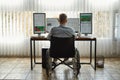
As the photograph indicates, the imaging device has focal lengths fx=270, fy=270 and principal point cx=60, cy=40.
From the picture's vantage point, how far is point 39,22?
593cm

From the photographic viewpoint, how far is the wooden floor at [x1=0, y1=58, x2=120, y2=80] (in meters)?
4.77

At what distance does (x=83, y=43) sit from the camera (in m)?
7.00

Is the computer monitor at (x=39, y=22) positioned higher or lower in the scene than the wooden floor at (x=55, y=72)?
higher

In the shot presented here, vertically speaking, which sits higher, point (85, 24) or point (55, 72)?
point (85, 24)

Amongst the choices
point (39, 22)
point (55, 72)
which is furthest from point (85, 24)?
point (55, 72)

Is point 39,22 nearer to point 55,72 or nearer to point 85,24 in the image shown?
→ point 85,24

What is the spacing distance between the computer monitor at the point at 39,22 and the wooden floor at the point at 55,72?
0.79m

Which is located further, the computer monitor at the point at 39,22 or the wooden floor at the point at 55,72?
the computer monitor at the point at 39,22

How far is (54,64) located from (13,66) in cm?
99

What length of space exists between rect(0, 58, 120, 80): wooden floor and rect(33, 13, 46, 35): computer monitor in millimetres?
792

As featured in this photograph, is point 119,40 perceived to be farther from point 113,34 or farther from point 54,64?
point 54,64

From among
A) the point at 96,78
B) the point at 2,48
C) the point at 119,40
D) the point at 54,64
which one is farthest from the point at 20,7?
the point at 96,78

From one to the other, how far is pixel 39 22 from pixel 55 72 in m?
1.29

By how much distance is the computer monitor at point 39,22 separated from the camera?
5.91 metres
